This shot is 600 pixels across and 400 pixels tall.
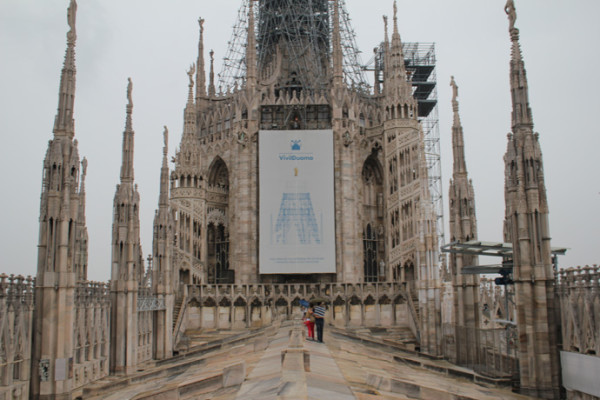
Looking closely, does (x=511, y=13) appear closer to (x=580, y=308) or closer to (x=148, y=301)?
(x=580, y=308)

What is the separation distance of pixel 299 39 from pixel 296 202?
1769 cm

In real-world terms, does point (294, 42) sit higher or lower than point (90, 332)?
higher

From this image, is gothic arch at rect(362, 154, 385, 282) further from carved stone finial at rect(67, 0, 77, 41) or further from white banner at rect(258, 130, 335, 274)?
carved stone finial at rect(67, 0, 77, 41)

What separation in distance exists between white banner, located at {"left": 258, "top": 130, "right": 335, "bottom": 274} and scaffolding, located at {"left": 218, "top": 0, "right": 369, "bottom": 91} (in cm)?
890

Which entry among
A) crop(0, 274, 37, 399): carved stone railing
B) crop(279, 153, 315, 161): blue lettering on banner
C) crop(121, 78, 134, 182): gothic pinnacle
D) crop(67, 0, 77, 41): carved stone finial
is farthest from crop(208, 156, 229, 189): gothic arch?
crop(0, 274, 37, 399): carved stone railing

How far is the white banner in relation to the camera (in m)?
44.6

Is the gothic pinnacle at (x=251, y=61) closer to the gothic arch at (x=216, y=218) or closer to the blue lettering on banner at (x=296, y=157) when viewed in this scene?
the blue lettering on banner at (x=296, y=157)

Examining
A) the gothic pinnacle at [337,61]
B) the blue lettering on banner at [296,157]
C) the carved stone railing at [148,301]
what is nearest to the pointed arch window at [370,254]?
the blue lettering on banner at [296,157]

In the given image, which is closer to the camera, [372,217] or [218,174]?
[372,217]

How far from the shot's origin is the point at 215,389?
12.2 metres

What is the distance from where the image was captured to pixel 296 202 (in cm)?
4538

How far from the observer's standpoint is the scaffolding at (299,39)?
5438 cm

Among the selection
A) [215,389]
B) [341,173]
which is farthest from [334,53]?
[215,389]

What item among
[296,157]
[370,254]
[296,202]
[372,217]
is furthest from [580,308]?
[372,217]
